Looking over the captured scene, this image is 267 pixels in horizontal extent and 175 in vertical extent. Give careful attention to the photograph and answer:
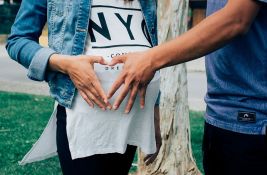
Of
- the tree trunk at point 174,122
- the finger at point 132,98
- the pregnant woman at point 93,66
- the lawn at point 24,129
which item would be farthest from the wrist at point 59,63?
the lawn at point 24,129

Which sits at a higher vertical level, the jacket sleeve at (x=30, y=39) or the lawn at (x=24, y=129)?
the jacket sleeve at (x=30, y=39)

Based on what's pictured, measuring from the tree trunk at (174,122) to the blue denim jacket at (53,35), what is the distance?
107 inches

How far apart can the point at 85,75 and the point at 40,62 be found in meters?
0.21

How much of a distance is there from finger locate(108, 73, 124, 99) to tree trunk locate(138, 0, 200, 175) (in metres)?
2.93

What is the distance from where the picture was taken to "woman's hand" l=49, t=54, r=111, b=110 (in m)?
1.77

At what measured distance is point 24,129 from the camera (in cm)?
686

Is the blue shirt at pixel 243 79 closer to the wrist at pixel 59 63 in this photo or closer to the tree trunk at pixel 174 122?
the wrist at pixel 59 63

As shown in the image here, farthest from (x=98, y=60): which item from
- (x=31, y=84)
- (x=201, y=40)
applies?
(x=31, y=84)

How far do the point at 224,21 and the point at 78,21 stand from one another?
564 mm

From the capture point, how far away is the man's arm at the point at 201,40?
5.13ft

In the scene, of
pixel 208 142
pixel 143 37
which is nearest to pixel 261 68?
pixel 208 142

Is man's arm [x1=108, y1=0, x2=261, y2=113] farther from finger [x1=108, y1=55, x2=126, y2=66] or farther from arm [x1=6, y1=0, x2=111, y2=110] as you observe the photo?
arm [x1=6, y1=0, x2=111, y2=110]

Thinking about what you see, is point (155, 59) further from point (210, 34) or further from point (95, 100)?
point (95, 100)

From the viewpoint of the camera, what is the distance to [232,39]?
1598 mm
